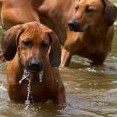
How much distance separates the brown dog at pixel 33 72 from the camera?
645cm

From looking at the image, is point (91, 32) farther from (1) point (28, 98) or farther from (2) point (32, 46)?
(2) point (32, 46)

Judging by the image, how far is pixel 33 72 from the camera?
6.39 metres

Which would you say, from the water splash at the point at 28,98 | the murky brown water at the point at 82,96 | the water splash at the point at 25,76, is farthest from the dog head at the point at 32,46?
the murky brown water at the point at 82,96

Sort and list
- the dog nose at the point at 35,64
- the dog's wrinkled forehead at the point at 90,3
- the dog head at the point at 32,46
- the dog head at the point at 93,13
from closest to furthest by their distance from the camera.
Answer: the dog nose at the point at 35,64, the dog head at the point at 32,46, the dog head at the point at 93,13, the dog's wrinkled forehead at the point at 90,3

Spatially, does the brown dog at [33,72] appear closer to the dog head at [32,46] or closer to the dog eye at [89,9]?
the dog head at [32,46]

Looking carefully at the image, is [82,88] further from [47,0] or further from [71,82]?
[47,0]

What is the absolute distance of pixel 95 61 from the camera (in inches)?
375

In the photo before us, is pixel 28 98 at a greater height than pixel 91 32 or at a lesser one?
greater

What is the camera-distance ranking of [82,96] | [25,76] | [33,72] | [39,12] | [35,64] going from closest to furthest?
[35,64] < [33,72] < [25,76] < [82,96] < [39,12]

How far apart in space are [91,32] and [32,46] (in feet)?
9.75

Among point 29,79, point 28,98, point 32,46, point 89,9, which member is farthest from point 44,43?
point 89,9

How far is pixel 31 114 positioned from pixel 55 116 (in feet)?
0.86

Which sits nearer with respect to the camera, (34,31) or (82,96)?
(34,31)

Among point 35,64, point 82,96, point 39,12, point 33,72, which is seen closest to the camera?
point 35,64
